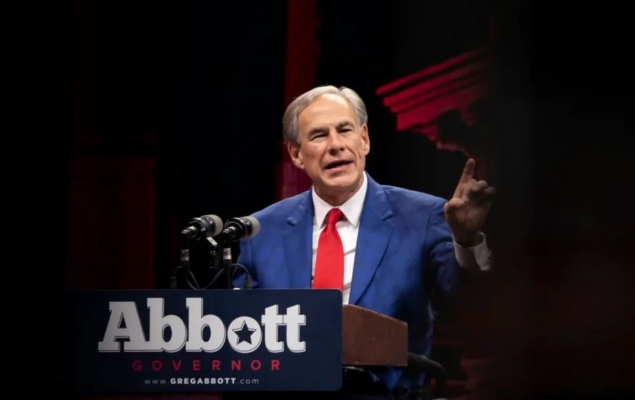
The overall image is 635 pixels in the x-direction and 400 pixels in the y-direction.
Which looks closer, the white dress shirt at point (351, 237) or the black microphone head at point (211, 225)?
the black microphone head at point (211, 225)

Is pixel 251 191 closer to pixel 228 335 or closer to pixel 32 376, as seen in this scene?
pixel 32 376

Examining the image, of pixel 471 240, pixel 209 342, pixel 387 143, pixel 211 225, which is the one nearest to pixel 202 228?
pixel 211 225

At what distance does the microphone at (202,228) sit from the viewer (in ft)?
8.89

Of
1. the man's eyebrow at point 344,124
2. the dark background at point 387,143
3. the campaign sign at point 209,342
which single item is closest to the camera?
the campaign sign at point 209,342

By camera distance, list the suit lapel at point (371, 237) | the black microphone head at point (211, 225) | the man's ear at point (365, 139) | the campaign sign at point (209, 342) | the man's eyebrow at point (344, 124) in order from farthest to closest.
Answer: the man's ear at point (365, 139) < the man's eyebrow at point (344, 124) < the suit lapel at point (371, 237) < the black microphone head at point (211, 225) < the campaign sign at point (209, 342)

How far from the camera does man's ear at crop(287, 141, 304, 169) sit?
4078 mm

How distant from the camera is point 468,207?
13.6 feet

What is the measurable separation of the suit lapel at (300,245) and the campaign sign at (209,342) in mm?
1343

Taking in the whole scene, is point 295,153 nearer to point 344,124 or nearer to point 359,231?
point 344,124

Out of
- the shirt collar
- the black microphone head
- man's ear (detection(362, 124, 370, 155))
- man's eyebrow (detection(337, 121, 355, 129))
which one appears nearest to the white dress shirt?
the shirt collar

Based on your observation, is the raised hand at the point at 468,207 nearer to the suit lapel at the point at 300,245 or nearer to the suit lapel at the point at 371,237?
the suit lapel at the point at 371,237

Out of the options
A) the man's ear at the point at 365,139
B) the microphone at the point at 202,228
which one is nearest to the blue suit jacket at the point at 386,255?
the man's ear at the point at 365,139

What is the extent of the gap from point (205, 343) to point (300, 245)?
1.45 m

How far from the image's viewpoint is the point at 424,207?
4.07 m
